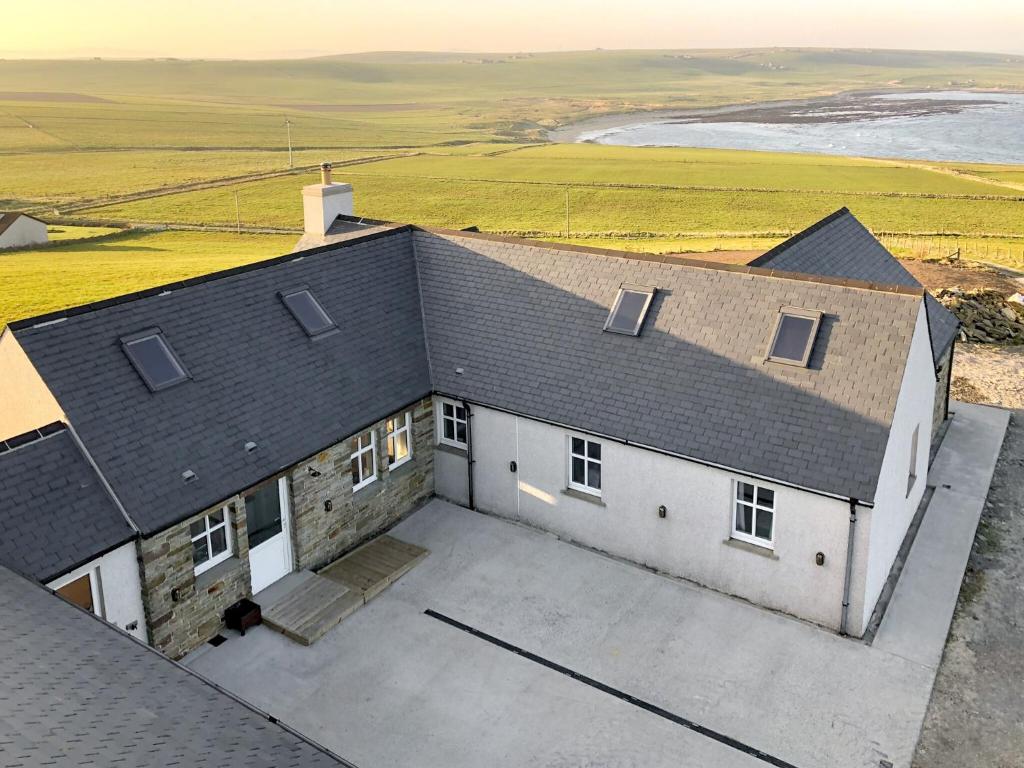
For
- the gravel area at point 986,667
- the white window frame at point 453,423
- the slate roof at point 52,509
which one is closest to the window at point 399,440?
the white window frame at point 453,423

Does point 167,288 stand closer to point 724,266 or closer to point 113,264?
point 724,266

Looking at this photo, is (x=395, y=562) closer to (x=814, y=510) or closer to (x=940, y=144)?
(x=814, y=510)

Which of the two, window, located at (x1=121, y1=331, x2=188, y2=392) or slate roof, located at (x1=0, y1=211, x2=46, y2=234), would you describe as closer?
window, located at (x1=121, y1=331, x2=188, y2=392)

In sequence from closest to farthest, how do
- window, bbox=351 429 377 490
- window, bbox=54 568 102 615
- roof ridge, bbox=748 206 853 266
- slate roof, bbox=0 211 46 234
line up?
window, bbox=54 568 102 615
window, bbox=351 429 377 490
roof ridge, bbox=748 206 853 266
slate roof, bbox=0 211 46 234

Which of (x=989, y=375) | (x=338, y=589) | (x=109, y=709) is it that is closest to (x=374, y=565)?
(x=338, y=589)

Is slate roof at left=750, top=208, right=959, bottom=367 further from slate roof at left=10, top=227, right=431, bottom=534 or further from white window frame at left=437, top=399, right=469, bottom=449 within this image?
slate roof at left=10, top=227, right=431, bottom=534

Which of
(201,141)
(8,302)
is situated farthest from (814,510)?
(201,141)

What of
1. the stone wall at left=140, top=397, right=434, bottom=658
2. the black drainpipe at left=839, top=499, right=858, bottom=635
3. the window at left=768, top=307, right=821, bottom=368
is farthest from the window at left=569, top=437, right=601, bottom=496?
the black drainpipe at left=839, top=499, right=858, bottom=635

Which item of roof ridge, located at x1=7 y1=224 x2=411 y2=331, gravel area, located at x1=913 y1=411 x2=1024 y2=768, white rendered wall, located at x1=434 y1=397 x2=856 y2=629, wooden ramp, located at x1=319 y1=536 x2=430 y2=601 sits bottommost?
gravel area, located at x1=913 y1=411 x2=1024 y2=768

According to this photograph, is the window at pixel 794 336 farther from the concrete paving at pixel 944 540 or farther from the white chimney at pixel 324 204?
the white chimney at pixel 324 204
